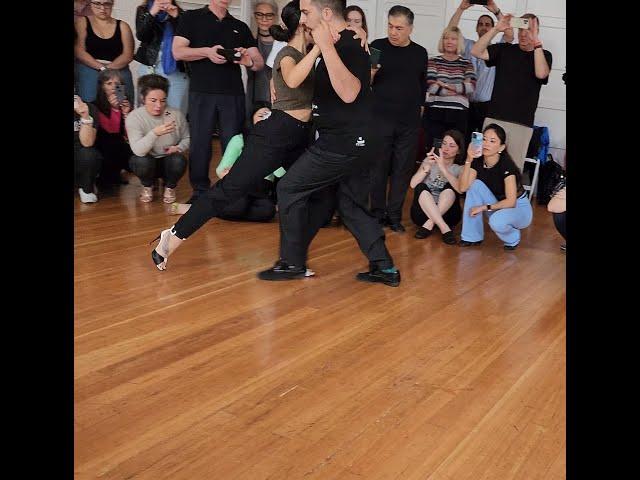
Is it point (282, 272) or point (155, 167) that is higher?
point (155, 167)

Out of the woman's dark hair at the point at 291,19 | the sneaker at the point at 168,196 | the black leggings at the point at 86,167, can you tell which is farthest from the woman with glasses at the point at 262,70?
the woman's dark hair at the point at 291,19

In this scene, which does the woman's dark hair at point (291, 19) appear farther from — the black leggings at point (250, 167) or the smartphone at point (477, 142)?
the smartphone at point (477, 142)

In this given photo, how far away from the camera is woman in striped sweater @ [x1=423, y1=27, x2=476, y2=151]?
18.0ft

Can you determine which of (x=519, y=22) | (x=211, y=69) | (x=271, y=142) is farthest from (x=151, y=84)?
(x=519, y=22)

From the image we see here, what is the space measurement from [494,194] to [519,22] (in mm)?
1316

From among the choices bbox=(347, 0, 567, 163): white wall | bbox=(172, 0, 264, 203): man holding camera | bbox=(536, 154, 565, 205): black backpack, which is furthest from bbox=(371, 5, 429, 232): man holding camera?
bbox=(347, 0, 567, 163): white wall

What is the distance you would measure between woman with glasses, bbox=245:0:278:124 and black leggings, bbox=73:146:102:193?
1.03 meters

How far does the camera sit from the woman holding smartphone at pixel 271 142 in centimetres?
335

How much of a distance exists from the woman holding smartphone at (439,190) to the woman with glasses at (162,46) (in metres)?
1.78

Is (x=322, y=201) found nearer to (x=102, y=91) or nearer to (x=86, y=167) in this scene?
(x=86, y=167)

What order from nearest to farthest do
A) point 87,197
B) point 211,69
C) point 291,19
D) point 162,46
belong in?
point 291,19
point 211,69
point 87,197
point 162,46

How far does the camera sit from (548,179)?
6129 millimetres
